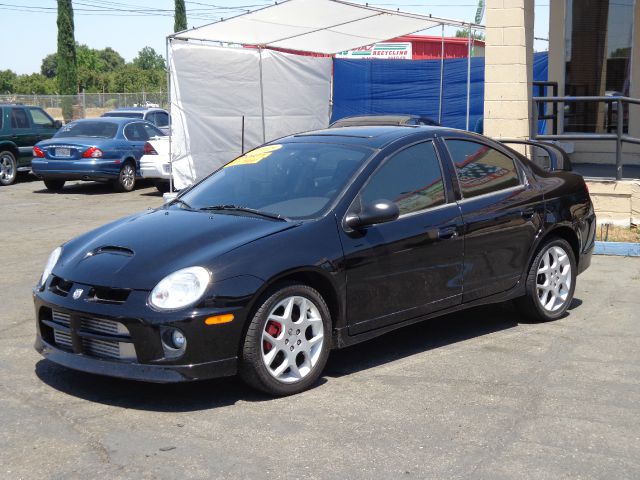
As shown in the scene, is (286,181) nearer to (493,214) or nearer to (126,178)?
(493,214)

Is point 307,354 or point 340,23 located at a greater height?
point 340,23

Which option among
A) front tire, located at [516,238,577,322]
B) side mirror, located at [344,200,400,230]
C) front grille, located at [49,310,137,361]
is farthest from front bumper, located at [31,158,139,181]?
side mirror, located at [344,200,400,230]

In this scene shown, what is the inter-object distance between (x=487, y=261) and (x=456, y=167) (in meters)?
0.72

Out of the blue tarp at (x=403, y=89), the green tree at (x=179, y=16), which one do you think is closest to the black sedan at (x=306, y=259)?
the blue tarp at (x=403, y=89)

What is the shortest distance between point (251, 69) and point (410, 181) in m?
13.0

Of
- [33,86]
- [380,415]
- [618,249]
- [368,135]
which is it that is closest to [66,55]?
[618,249]

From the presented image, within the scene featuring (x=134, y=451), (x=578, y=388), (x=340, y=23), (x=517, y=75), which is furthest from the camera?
(x=340, y=23)

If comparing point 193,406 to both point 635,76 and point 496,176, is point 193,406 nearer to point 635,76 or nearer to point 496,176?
point 496,176

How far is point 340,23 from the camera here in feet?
54.9

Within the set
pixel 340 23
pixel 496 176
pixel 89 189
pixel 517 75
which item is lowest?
pixel 89 189

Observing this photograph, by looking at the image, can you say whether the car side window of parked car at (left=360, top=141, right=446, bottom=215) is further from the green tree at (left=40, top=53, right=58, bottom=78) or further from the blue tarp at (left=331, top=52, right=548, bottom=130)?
the green tree at (left=40, top=53, right=58, bottom=78)

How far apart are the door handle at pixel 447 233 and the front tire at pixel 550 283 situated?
1038 millimetres

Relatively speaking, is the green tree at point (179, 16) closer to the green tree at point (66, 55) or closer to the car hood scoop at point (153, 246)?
the green tree at point (66, 55)

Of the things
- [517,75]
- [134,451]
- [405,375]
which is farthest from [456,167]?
[517,75]
